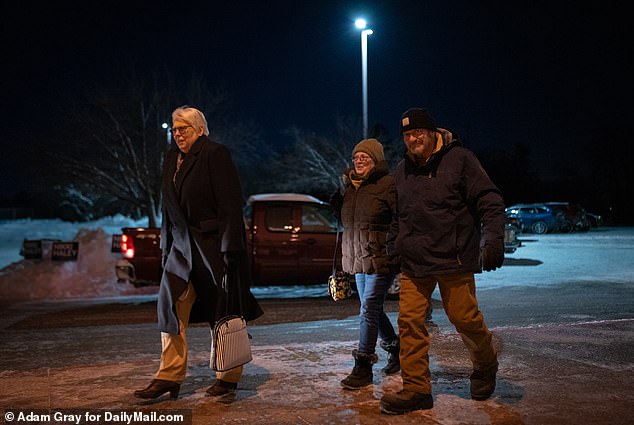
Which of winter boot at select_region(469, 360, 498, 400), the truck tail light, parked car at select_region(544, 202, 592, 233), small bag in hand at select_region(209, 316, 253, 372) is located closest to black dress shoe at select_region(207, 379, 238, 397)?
small bag in hand at select_region(209, 316, 253, 372)

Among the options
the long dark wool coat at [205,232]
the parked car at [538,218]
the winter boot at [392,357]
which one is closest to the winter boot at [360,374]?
the winter boot at [392,357]

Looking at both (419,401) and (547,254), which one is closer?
(419,401)

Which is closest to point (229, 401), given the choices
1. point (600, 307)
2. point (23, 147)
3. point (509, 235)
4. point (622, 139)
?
point (600, 307)

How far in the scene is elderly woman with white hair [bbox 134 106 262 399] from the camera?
4.84 m

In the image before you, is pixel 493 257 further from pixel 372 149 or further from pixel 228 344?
pixel 228 344

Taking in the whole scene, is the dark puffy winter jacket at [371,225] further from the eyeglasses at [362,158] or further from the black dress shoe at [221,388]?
the black dress shoe at [221,388]

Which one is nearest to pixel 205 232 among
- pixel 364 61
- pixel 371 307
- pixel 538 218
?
pixel 371 307

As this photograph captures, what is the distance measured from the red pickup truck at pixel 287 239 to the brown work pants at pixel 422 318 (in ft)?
22.0

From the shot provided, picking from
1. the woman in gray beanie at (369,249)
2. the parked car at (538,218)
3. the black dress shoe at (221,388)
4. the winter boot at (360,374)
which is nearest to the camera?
the black dress shoe at (221,388)

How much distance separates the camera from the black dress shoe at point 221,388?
4930mm

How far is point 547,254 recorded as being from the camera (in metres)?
19.5

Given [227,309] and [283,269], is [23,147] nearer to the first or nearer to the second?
[283,269]

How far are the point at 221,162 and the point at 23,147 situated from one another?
35345 mm

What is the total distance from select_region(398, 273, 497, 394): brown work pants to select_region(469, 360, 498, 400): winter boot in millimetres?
219
